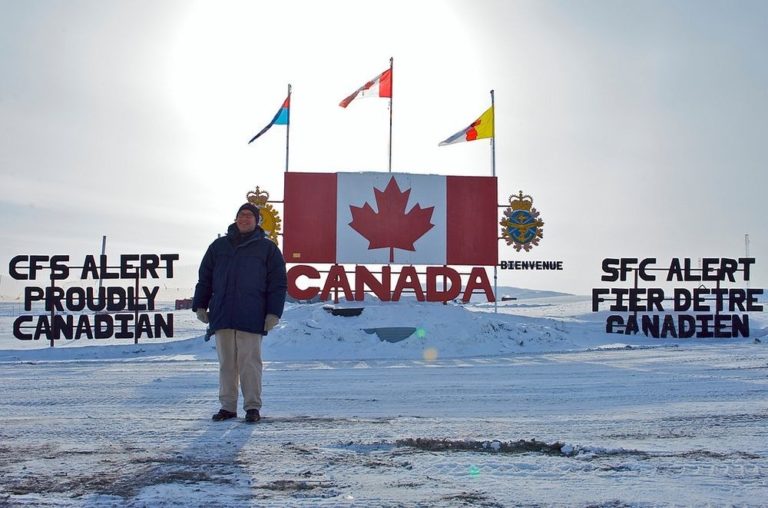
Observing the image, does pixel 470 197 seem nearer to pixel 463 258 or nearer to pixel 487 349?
pixel 463 258

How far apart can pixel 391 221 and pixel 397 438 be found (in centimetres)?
1831

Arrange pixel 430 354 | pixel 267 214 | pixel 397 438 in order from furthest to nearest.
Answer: pixel 267 214 < pixel 430 354 < pixel 397 438

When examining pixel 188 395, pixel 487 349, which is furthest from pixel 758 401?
pixel 487 349

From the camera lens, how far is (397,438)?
4.98m

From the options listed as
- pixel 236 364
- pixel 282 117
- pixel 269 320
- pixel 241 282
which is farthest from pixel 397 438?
pixel 282 117

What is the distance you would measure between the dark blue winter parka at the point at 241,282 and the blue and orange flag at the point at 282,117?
18784 mm

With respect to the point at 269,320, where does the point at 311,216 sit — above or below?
above

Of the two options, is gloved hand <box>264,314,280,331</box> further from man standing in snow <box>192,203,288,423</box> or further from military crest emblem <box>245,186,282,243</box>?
military crest emblem <box>245,186,282,243</box>

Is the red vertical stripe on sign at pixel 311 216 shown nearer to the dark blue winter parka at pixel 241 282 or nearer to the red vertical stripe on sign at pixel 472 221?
the red vertical stripe on sign at pixel 472 221

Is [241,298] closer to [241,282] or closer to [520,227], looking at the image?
[241,282]

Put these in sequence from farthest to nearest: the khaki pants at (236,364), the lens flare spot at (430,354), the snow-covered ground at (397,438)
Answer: the lens flare spot at (430,354)
the khaki pants at (236,364)
the snow-covered ground at (397,438)

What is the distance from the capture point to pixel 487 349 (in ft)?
59.6

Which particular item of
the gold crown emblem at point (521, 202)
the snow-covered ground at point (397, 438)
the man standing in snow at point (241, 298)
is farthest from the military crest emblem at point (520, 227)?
the man standing in snow at point (241, 298)

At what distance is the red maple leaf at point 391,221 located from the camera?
2302 cm
